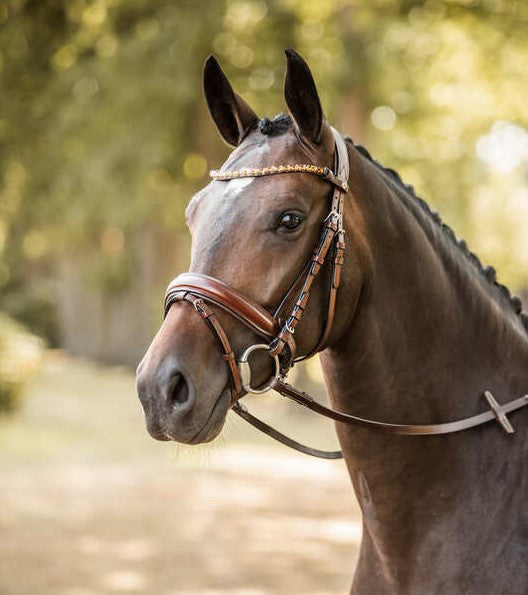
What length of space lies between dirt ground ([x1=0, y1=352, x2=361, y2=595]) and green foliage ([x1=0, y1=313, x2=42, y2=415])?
1.45 feet

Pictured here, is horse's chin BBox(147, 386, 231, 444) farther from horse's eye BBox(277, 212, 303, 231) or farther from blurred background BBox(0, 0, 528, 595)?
blurred background BBox(0, 0, 528, 595)

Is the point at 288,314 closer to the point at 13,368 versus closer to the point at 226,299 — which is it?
the point at 226,299

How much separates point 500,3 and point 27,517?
833 centimetres

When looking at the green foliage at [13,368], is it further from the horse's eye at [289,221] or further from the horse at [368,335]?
the horse's eye at [289,221]

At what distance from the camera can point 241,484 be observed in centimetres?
1066

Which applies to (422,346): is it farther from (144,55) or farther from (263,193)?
(144,55)

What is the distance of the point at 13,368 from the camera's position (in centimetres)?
1454

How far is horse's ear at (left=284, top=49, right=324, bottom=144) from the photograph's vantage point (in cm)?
245

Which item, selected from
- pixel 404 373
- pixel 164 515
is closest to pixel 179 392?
pixel 404 373

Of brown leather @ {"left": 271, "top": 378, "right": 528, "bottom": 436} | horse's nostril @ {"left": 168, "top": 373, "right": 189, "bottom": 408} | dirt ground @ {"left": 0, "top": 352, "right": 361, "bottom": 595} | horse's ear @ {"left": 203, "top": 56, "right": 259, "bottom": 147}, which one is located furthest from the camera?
dirt ground @ {"left": 0, "top": 352, "right": 361, "bottom": 595}

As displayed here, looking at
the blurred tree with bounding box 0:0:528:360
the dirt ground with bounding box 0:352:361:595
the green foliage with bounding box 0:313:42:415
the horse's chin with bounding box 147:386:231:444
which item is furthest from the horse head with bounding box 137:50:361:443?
the green foliage with bounding box 0:313:42:415

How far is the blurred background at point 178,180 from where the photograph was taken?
779 centimetres

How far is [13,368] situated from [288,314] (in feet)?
42.5

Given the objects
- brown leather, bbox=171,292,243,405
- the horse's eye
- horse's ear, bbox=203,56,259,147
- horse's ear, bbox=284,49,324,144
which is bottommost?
brown leather, bbox=171,292,243,405
